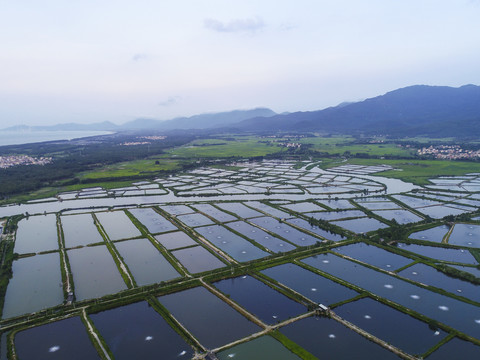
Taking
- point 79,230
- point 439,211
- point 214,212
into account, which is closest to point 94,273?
point 79,230

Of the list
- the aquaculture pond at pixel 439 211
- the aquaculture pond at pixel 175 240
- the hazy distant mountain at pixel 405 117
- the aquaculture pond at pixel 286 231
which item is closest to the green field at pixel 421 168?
the aquaculture pond at pixel 439 211

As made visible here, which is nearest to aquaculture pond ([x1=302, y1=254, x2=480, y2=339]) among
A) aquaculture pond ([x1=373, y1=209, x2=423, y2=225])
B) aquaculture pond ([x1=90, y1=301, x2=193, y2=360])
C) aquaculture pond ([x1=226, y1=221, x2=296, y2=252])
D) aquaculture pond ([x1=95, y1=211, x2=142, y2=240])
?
aquaculture pond ([x1=226, y1=221, x2=296, y2=252])

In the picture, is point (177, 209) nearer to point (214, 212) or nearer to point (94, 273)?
point (214, 212)

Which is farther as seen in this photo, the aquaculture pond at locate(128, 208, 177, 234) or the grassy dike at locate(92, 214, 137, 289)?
the aquaculture pond at locate(128, 208, 177, 234)

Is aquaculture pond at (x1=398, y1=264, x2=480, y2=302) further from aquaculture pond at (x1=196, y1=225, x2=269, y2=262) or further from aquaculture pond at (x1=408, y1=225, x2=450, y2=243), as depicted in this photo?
aquaculture pond at (x1=196, y1=225, x2=269, y2=262)

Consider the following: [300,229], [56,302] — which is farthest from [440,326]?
[56,302]

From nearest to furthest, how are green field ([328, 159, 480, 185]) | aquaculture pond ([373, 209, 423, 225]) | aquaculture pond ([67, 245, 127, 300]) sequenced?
aquaculture pond ([67, 245, 127, 300]) < aquaculture pond ([373, 209, 423, 225]) < green field ([328, 159, 480, 185])
